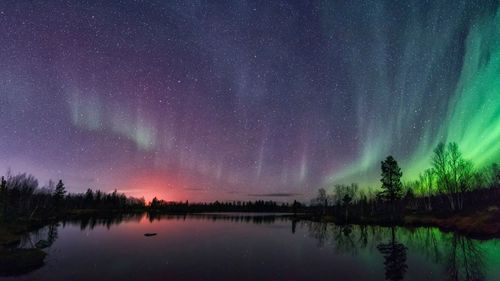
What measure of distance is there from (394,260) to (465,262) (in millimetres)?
7358

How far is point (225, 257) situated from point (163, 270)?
445 inches

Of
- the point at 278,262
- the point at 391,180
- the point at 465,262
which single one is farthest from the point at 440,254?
the point at 391,180

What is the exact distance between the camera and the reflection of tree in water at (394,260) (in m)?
29.7

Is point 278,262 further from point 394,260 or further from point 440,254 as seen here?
point 440,254

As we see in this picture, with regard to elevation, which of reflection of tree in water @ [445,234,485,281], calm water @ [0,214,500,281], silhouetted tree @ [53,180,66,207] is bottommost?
calm water @ [0,214,500,281]

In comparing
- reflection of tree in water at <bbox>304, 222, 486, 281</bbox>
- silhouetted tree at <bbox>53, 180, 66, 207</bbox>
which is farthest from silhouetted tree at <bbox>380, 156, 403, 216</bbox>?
silhouetted tree at <bbox>53, 180, 66, 207</bbox>

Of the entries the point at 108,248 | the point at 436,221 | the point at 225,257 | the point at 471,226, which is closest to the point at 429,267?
the point at 225,257

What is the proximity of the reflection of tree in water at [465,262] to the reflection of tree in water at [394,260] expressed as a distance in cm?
436

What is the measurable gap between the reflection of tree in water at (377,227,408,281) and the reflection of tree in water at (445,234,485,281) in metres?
4.36

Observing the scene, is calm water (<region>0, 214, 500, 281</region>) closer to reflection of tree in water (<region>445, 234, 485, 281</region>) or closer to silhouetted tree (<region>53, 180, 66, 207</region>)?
reflection of tree in water (<region>445, 234, 485, 281</region>)

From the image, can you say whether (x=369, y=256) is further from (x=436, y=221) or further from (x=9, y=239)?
(x=9, y=239)

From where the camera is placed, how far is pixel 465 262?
3331 cm

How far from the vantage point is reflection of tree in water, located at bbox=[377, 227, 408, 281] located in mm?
29688

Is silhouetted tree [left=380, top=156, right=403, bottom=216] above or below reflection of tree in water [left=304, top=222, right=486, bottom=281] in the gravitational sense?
→ above
